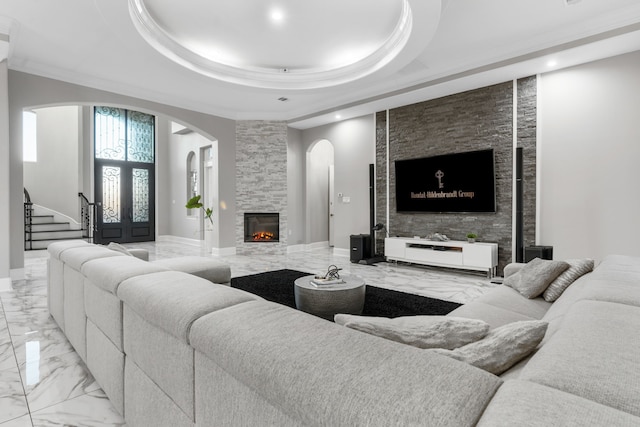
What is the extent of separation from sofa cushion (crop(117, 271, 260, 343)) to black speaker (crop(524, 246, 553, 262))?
4275 millimetres

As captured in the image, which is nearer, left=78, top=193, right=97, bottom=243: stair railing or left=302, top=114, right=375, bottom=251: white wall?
left=302, top=114, right=375, bottom=251: white wall

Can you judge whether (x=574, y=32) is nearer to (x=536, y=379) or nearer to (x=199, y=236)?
(x=536, y=379)

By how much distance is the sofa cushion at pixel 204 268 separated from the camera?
2949 millimetres

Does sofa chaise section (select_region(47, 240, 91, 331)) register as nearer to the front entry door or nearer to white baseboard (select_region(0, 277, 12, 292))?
white baseboard (select_region(0, 277, 12, 292))

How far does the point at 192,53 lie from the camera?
4719 mm

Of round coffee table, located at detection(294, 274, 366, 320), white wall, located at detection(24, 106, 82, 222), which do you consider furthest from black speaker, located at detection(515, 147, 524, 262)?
white wall, located at detection(24, 106, 82, 222)

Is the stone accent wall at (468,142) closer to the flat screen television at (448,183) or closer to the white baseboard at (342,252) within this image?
the flat screen television at (448,183)

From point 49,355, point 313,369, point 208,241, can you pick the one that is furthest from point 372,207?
point 313,369

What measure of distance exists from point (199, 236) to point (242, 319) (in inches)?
335

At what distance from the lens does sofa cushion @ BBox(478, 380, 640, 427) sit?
1.71 feet

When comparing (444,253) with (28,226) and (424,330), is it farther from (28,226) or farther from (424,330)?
(28,226)

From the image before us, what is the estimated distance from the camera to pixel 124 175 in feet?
31.3

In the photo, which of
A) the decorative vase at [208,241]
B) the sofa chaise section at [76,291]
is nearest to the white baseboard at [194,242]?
the decorative vase at [208,241]

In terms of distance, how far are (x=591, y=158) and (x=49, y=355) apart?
5.83 m
